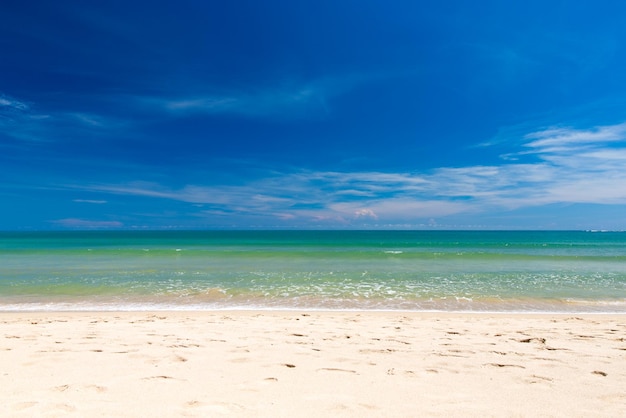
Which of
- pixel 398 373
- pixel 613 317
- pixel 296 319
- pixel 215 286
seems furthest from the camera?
pixel 215 286

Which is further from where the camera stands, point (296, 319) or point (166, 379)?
point (296, 319)

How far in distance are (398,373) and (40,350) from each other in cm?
542

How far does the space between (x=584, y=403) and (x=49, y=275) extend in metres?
21.2

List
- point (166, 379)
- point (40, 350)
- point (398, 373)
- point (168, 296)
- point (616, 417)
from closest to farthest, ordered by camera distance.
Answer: point (616, 417) → point (166, 379) → point (398, 373) → point (40, 350) → point (168, 296)

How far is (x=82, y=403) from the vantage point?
343cm

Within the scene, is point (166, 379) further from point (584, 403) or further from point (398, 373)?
point (584, 403)

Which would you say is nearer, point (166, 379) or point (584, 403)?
point (584, 403)

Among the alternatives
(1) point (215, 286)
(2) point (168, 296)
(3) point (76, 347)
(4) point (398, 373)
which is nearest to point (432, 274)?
(1) point (215, 286)

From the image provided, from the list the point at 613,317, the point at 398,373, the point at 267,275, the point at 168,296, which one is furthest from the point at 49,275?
the point at 613,317

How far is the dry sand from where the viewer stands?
339 cm

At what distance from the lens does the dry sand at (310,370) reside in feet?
11.1

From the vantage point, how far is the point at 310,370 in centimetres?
447

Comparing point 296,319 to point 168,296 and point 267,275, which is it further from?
point 267,275

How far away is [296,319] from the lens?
8625 millimetres
